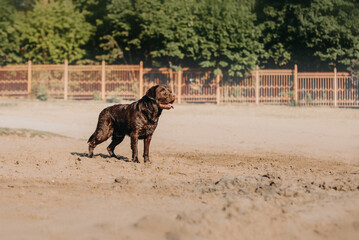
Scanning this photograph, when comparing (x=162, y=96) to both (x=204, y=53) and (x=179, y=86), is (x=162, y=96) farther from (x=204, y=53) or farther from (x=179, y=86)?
(x=204, y=53)

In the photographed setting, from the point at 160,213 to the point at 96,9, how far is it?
30499mm

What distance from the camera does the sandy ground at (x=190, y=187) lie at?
14.0ft

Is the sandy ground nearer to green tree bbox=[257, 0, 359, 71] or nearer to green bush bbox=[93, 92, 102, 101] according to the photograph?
green bush bbox=[93, 92, 102, 101]

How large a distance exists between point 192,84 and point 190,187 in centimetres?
1983

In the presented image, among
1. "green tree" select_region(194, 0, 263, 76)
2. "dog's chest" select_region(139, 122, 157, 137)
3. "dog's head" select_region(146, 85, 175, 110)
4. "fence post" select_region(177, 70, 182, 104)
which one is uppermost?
"green tree" select_region(194, 0, 263, 76)

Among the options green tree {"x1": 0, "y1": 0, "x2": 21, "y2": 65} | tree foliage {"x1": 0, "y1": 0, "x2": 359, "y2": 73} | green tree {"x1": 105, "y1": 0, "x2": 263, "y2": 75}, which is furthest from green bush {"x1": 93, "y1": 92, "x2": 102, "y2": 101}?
green tree {"x1": 0, "y1": 0, "x2": 21, "y2": 65}

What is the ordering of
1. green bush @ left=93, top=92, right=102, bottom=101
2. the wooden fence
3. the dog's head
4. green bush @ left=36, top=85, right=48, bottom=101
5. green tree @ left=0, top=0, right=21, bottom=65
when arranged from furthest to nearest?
green tree @ left=0, top=0, right=21, bottom=65 → green bush @ left=93, top=92, right=102, bottom=101 → green bush @ left=36, top=85, right=48, bottom=101 → the wooden fence → the dog's head

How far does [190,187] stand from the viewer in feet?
20.6

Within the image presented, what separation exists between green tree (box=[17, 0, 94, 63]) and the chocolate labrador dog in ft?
70.6

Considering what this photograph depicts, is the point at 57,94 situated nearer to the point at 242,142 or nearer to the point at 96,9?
the point at 96,9

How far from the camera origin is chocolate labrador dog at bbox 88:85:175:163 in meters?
8.36

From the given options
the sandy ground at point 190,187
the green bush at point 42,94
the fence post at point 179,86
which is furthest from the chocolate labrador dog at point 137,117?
the green bush at point 42,94

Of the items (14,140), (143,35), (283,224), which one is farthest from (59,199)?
(143,35)

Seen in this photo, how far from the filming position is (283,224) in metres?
4.39
